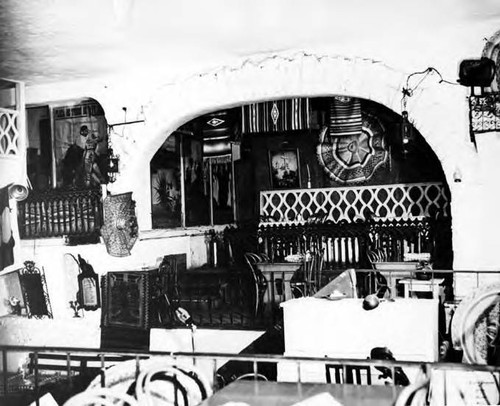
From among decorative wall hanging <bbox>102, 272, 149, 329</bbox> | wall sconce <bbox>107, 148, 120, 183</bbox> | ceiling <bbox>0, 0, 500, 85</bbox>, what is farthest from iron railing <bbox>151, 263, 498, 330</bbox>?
ceiling <bbox>0, 0, 500, 85</bbox>

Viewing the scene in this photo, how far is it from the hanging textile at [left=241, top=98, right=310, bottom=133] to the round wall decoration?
2411 millimetres

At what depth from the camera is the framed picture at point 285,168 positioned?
8.61m

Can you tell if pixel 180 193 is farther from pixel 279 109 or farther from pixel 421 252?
pixel 421 252

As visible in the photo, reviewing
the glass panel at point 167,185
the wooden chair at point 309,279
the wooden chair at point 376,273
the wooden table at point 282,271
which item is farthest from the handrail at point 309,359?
the glass panel at point 167,185

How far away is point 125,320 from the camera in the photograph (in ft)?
18.5

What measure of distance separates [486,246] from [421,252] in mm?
3014

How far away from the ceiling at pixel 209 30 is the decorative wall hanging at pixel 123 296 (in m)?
1.93

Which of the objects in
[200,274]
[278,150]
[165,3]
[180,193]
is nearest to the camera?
[165,3]

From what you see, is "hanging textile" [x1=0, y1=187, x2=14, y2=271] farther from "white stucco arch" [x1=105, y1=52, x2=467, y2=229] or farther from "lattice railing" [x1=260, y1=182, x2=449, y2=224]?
"lattice railing" [x1=260, y1=182, x2=449, y2=224]

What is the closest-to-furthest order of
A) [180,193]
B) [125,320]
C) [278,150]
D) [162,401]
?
[162,401], [125,320], [180,193], [278,150]

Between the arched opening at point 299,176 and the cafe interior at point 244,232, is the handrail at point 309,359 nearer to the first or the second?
the cafe interior at point 244,232

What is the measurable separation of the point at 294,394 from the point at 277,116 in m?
3.75

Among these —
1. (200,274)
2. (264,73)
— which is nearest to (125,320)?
(200,274)

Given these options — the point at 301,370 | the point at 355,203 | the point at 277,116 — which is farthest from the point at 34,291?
the point at 355,203
